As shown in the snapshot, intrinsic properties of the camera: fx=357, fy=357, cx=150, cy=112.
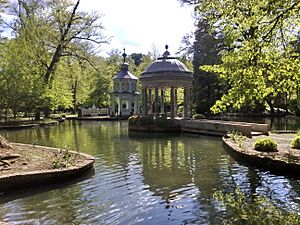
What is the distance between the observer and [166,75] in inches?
1061

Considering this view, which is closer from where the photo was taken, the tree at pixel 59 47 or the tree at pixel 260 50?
the tree at pixel 260 50

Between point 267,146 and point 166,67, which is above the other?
point 166,67

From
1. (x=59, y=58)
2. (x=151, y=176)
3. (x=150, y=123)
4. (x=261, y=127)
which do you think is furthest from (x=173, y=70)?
(x=151, y=176)

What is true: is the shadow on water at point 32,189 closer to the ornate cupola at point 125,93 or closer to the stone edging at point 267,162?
the stone edging at point 267,162

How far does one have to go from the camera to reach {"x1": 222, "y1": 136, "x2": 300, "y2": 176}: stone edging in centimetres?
974

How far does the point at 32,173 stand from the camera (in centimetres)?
852

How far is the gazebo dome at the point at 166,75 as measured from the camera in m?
27.0

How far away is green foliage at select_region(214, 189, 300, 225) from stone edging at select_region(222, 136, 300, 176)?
2570 mm

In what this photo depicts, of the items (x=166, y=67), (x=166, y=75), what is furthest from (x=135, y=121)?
(x=166, y=67)

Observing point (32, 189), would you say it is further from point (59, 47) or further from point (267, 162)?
point (59, 47)

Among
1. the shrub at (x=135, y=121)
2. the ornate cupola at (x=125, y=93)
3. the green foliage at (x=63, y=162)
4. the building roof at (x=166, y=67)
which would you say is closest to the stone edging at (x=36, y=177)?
the green foliage at (x=63, y=162)

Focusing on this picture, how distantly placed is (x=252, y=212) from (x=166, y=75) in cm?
2091

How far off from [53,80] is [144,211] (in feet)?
106

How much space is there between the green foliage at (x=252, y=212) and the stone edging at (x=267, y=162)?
2570 mm
